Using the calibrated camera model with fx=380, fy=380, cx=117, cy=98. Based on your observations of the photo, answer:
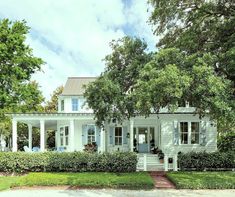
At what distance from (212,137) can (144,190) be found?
40.2 ft

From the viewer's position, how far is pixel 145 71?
17172 mm

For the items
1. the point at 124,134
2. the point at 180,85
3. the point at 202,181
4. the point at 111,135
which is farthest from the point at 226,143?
the point at 180,85

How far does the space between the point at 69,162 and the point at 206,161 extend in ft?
27.2

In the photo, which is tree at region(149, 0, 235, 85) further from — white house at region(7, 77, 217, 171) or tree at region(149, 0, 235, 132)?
white house at region(7, 77, 217, 171)

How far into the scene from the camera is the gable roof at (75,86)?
34581 mm

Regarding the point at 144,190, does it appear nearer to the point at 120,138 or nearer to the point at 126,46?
the point at 126,46

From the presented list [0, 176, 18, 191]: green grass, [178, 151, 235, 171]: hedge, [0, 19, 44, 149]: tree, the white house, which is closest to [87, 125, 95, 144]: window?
the white house

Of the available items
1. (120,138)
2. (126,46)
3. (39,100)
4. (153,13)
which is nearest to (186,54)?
(153,13)

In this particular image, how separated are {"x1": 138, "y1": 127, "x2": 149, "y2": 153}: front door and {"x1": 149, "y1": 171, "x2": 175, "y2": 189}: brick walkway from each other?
325 inches

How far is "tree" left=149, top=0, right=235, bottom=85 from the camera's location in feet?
62.4

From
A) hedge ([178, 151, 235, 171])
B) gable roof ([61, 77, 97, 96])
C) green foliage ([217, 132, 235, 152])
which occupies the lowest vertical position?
hedge ([178, 151, 235, 171])

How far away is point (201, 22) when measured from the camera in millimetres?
19797

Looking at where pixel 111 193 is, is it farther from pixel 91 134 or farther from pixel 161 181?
pixel 91 134

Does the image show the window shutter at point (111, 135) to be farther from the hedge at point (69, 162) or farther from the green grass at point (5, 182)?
the green grass at point (5, 182)
